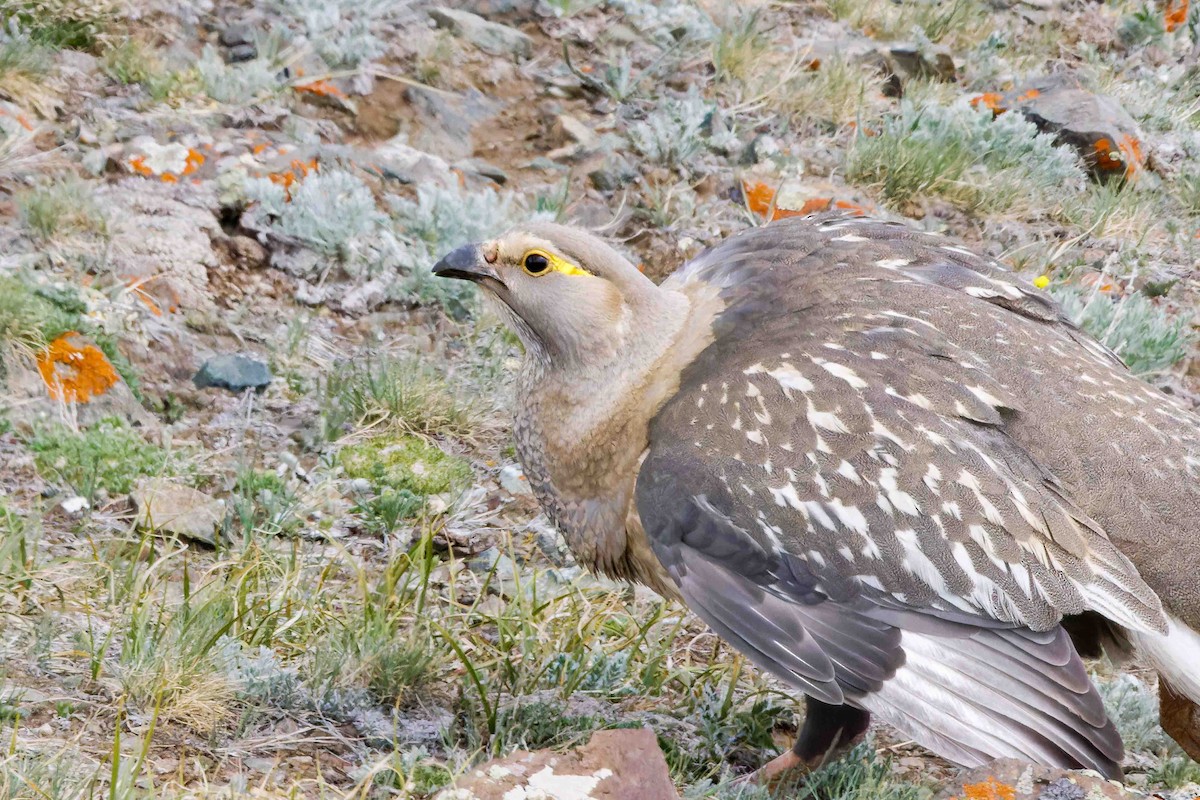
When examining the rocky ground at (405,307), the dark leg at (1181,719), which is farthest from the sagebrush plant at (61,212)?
the dark leg at (1181,719)

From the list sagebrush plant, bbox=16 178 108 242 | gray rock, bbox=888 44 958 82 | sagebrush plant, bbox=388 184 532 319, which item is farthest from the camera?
gray rock, bbox=888 44 958 82

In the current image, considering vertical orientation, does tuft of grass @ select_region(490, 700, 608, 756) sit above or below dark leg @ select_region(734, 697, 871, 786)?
below

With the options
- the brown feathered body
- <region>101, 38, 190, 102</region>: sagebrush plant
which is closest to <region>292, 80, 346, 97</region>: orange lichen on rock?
<region>101, 38, 190, 102</region>: sagebrush plant

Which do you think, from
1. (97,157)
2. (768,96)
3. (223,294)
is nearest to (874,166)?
(768,96)

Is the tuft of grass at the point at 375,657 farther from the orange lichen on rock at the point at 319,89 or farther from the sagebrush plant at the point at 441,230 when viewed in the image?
the orange lichen on rock at the point at 319,89

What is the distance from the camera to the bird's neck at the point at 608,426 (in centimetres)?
494

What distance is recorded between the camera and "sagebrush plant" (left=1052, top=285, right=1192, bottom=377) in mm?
7336

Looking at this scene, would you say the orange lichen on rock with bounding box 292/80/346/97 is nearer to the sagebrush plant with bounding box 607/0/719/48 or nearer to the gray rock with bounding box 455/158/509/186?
the gray rock with bounding box 455/158/509/186

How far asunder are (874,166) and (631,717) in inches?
187

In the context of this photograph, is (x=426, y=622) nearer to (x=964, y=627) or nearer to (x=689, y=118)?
(x=964, y=627)

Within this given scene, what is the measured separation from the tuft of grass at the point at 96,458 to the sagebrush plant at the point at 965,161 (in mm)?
4706

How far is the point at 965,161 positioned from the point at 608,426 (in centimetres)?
469

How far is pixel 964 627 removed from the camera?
4.39 metres

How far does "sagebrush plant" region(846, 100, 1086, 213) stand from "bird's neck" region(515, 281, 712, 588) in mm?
3834
